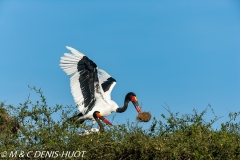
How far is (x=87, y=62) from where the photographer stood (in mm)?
12758

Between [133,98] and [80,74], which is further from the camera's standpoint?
[133,98]

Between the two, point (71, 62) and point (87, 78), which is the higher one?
point (71, 62)

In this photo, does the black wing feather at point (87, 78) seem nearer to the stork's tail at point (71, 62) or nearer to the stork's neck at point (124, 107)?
the stork's tail at point (71, 62)

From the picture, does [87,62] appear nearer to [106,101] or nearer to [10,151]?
[106,101]

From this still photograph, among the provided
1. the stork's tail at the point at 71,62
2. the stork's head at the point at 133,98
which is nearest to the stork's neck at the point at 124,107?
the stork's head at the point at 133,98

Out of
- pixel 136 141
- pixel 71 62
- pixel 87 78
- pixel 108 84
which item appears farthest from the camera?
pixel 108 84

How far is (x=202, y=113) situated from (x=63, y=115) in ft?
6.63

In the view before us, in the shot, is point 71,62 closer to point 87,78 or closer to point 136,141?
point 87,78

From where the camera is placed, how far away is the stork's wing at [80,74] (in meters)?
12.8

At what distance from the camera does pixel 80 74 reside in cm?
1288

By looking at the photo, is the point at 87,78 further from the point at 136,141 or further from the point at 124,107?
the point at 136,141

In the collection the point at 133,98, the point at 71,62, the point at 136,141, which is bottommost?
the point at 136,141

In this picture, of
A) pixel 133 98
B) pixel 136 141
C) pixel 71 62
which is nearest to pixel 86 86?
pixel 71 62

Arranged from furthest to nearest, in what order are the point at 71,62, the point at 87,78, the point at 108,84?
1. the point at 108,84
2. the point at 87,78
3. the point at 71,62
